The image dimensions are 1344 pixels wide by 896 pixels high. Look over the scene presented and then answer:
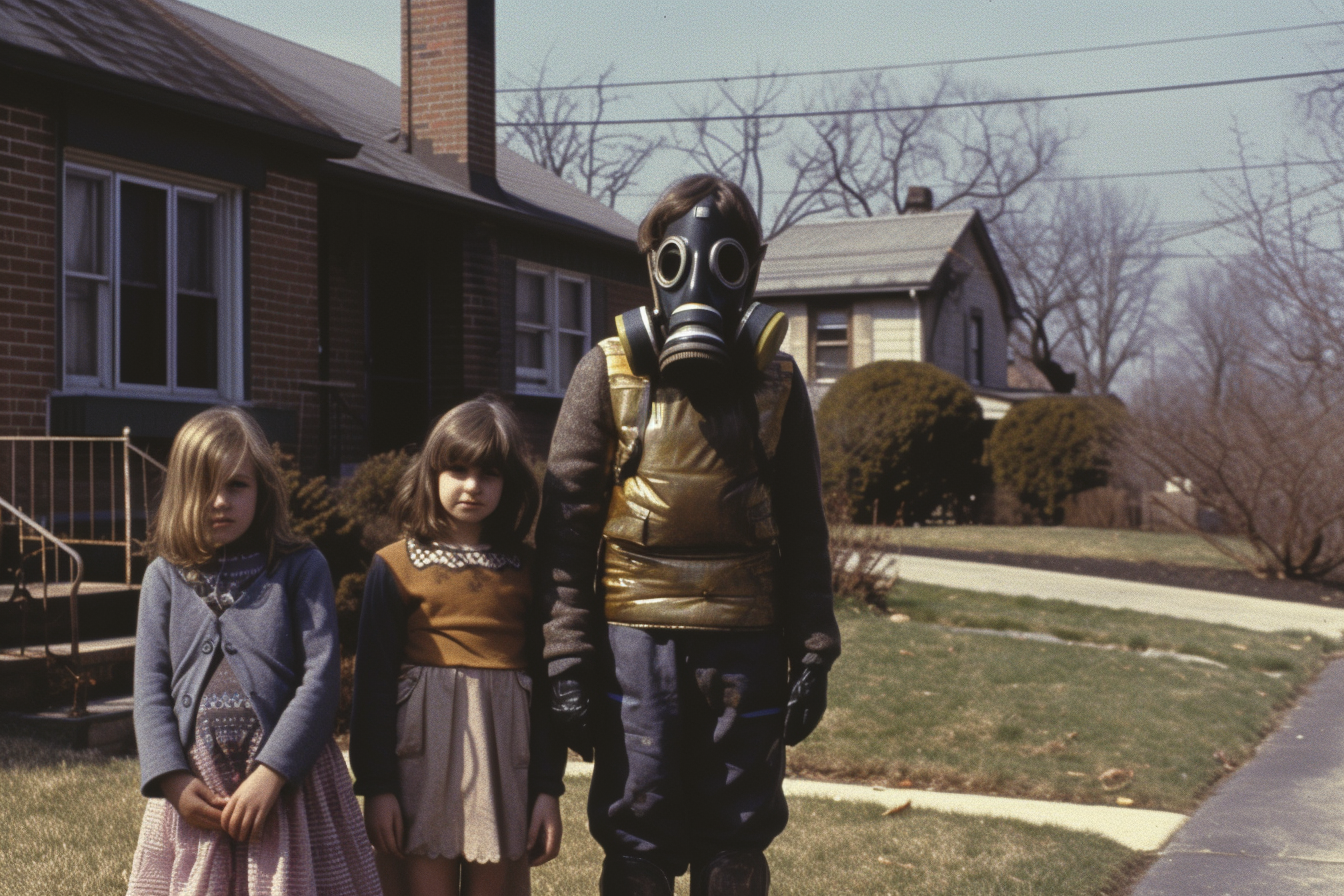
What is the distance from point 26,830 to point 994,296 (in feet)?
95.5

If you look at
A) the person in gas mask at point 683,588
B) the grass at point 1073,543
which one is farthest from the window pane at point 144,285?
the grass at point 1073,543

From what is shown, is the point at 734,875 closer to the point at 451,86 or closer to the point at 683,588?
the point at 683,588

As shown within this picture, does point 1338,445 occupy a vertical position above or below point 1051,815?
above

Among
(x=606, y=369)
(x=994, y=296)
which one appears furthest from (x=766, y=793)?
(x=994, y=296)


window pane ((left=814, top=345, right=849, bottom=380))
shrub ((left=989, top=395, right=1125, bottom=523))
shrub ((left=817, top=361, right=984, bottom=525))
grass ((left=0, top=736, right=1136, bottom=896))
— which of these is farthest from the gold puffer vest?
window pane ((left=814, top=345, right=849, bottom=380))

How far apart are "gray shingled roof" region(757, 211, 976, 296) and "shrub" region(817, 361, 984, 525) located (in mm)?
4885

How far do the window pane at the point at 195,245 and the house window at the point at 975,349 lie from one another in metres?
21.8

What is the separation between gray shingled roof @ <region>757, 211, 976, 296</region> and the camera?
26859mm

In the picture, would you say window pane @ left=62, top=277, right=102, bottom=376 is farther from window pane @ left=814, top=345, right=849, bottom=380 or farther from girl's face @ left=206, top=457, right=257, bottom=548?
window pane @ left=814, top=345, right=849, bottom=380

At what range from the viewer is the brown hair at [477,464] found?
304cm

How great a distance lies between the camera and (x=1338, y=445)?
46.5 feet

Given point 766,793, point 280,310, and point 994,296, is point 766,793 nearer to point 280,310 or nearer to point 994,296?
point 280,310

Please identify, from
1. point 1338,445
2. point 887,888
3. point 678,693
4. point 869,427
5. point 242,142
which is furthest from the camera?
point 869,427

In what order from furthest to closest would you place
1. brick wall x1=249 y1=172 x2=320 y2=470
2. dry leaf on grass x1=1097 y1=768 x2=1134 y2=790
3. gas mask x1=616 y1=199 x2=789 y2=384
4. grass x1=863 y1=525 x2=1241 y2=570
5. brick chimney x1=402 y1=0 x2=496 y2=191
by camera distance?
grass x1=863 y1=525 x2=1241 y2=570 < brick chimney x1=402 y1=0 x2=496 y2=191 < brick wall x1=249 y1=172 x2=320 y2=470 < dry leaf on grass x1=1097 y1=768 x2=1134 y2=790 < gas mask x1=616 y1=199 x2=789 y2=384
